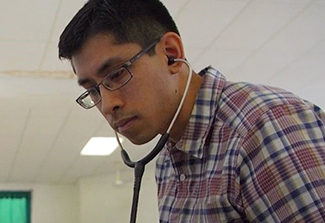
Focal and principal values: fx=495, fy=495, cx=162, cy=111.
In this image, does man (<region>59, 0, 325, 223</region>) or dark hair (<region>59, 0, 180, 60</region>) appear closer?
man (<region>59, 0, 325, 223</region>)

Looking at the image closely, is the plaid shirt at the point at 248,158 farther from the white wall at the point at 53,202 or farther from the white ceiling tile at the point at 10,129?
the white wall at the point at 53,202

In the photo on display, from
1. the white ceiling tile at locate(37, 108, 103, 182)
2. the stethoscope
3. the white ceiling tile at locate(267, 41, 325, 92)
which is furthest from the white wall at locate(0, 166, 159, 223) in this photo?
the stethoscope

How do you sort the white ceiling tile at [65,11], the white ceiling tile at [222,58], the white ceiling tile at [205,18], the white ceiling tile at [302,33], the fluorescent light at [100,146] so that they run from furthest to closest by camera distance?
the fluorescent light at [100,146] < the white ceiling tile at [222,58] < the white ceiling tile at [302,33] < the white ceiling tile at [205,18] < the white ceiling tile at [65,11]

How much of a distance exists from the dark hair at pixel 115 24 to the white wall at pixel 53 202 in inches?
254

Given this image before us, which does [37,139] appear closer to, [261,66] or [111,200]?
[111,200]

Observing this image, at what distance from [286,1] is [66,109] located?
2264 millimetres

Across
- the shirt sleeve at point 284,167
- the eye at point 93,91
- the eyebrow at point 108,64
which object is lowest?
the shirt sleeve at point 284,167

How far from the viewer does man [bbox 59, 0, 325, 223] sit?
78cm

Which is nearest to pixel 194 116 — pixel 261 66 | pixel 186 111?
pixel 186 111

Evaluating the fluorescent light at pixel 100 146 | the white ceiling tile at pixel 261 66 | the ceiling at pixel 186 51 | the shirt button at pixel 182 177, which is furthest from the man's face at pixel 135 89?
the fluorescent light at pixel 100 146

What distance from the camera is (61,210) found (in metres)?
7.18

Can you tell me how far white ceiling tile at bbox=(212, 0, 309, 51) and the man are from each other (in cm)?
199

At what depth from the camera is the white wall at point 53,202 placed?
23.2 ft

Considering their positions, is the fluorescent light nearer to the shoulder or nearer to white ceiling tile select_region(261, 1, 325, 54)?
white ceiling tile select_region(261, 1, 325, 54)
